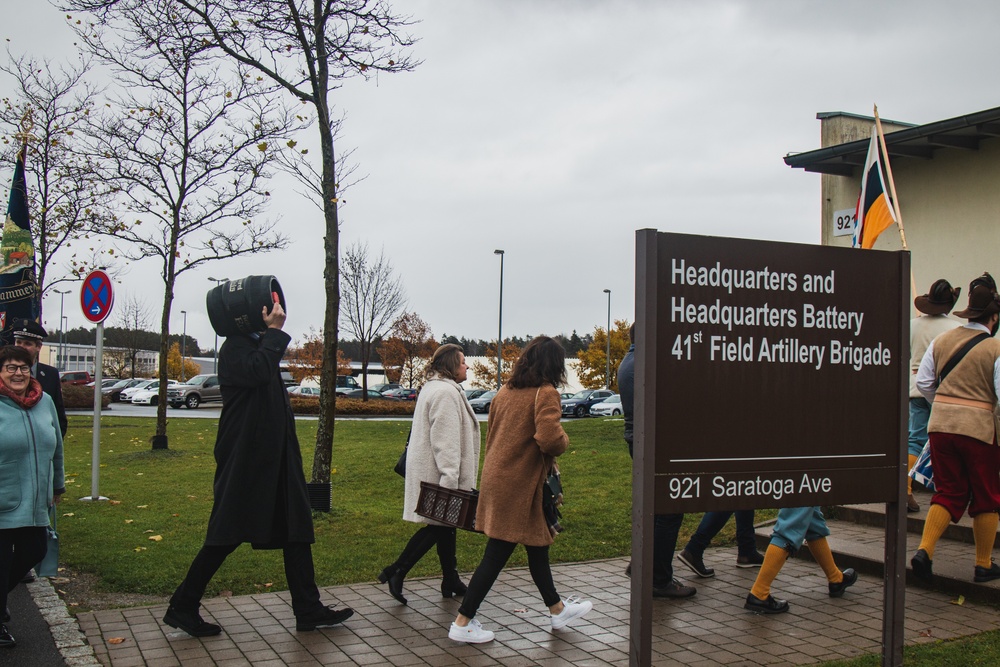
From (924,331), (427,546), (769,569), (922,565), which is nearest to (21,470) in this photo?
(427,546)

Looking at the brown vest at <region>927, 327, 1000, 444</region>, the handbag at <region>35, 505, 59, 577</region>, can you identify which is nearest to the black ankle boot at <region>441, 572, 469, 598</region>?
the handbag at <region>35, 505, 59, 577</region>

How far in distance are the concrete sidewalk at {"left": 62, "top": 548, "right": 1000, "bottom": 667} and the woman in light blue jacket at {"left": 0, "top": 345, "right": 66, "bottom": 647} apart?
552 millimetres

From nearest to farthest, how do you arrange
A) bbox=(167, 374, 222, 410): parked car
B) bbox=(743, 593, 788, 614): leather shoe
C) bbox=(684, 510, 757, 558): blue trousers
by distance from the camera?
1. bbox=(743, 593, 788, 614): leather shoe
2. bbox=(684, 510, 757, 558): blue trousers
3. bbox=(167, 374, 222, 410): parked car

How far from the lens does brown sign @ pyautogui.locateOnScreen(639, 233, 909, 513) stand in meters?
4.02

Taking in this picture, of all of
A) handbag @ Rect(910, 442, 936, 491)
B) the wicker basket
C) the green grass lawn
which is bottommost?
the green grass lawn

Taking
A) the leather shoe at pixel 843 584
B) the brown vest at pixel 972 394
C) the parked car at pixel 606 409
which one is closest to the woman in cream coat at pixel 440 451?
the leather shoe at pixel 843 584

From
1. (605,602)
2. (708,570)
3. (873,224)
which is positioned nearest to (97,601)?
(605,602)

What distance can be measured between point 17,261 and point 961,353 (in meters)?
9.30

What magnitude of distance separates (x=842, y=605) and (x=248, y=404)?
13.3ft

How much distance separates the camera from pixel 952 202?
36.9 feet

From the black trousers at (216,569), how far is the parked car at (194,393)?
4009cm

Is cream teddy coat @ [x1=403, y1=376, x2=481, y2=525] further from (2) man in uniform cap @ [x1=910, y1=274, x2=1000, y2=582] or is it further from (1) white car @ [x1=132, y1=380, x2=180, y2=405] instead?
(1) white car @ [x1=132, y1=380, x2=180, y2=405]

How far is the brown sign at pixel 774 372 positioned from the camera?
4016mm

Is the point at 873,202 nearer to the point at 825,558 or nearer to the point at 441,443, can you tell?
the point at 825,558
